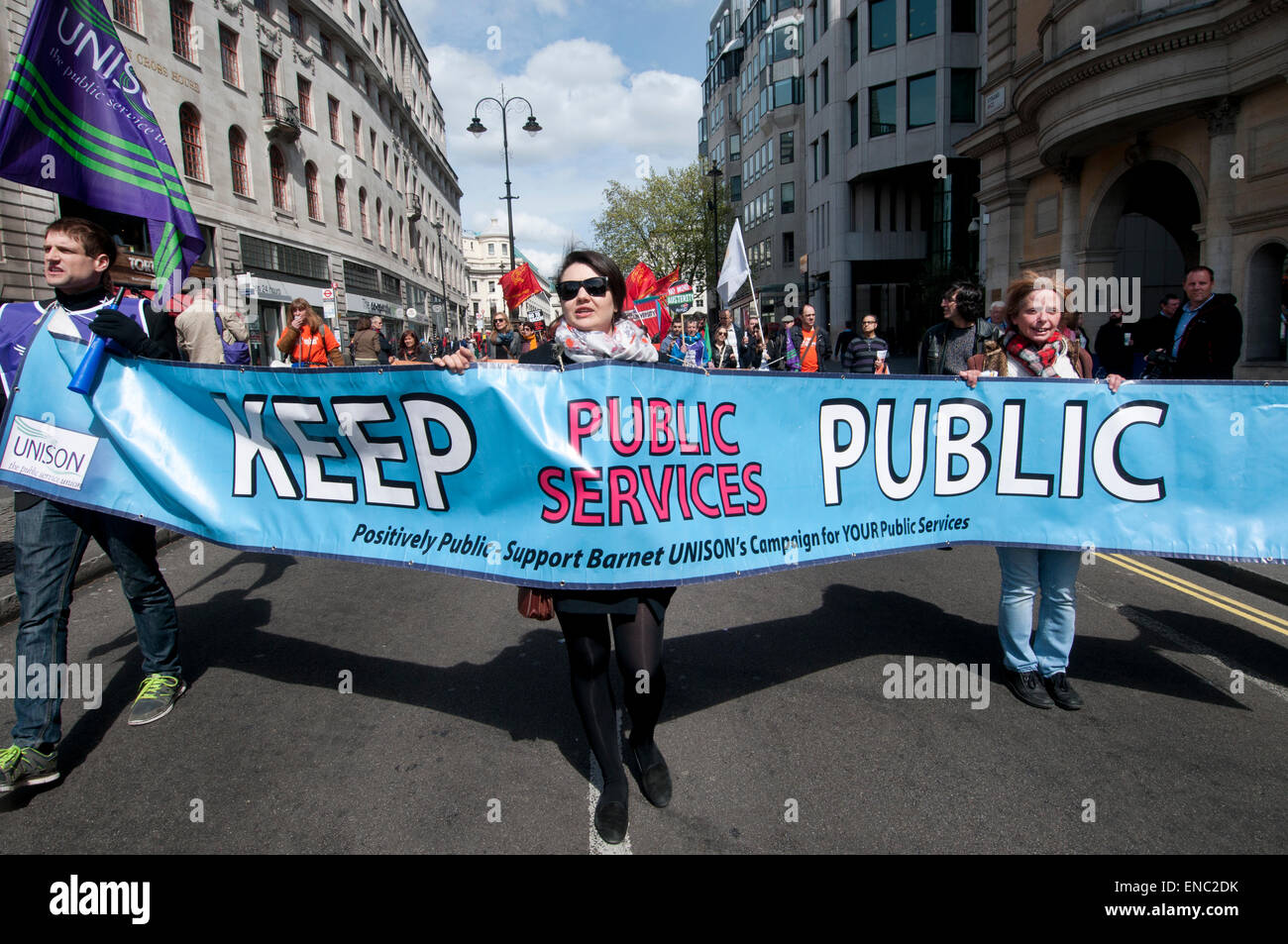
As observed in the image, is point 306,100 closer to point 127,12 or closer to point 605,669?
point 127,12

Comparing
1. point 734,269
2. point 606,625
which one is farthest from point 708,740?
point 734,269

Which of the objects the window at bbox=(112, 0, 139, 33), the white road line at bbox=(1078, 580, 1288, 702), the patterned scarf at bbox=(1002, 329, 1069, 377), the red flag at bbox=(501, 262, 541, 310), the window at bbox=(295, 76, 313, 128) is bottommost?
the white road line at bbox=(1078, 580, 1288, 702)

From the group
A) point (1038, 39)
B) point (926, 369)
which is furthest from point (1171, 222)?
point (926, 369)

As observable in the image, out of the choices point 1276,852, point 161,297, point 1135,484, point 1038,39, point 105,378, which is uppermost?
point 1038,39

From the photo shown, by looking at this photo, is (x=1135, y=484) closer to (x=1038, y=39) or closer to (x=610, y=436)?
(x=610, y=436)

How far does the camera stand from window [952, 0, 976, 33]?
111 ft

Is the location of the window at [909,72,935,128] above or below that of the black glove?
above

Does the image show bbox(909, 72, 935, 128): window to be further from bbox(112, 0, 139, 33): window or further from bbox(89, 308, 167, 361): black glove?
bbox(89, 308, 167, 361): black glove

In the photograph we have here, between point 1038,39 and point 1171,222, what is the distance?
709 cm

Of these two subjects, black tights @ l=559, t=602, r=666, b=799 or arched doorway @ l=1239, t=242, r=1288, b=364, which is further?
arched doorway @ l=1239, t=242, r=1288, b=364

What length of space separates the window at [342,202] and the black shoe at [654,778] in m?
39.6

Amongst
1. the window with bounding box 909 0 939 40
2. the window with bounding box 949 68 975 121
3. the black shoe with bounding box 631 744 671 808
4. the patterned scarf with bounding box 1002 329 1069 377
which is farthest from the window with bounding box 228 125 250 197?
the black shoe with bounding box 631 744 671 808

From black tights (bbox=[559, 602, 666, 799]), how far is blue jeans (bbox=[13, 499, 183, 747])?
Answer: 2112 millimetres
